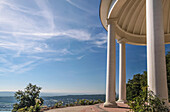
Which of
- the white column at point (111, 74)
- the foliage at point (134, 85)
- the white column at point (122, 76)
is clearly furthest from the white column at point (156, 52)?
the foliage at point (134, 85)

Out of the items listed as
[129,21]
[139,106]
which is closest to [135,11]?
[129,21]

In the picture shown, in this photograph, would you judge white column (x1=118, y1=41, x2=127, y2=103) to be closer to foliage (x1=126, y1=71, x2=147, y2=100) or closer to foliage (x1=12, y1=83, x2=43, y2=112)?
foliage (x1=12, y1=83, x2=43, y2=112)

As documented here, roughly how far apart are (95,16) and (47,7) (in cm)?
4384

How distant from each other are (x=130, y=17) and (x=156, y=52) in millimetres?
41194

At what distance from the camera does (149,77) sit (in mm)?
21469

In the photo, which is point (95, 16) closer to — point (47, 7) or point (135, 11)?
point (135, 11)

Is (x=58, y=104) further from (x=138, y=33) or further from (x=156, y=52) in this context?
(x=138, y=33)

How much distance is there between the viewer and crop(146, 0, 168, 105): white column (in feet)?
66.5

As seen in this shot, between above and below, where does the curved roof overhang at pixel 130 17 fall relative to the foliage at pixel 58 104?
above

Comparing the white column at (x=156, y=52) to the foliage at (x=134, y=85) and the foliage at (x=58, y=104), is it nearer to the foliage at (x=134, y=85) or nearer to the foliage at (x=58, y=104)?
the foliage at (x=58, y=104)

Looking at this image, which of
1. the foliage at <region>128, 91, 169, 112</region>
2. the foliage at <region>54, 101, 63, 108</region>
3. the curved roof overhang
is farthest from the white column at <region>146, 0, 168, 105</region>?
the foliage at <region>54, 101, 63, 108</region>

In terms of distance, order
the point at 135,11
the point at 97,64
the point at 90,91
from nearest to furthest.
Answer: the point at 135,11 < the point at 90,91 < the point at 97,64

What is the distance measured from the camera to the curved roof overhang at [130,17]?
46394 millimetres

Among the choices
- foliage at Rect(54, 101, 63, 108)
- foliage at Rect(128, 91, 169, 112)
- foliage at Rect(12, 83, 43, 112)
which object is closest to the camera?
foliage at Rect(128, 91, 169, 112)
